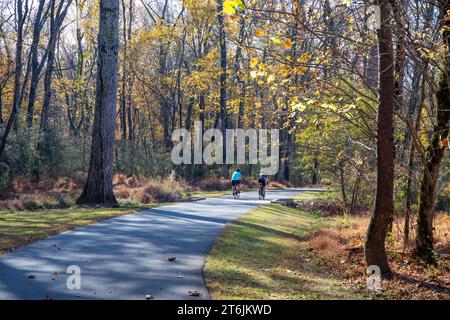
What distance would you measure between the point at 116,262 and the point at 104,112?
11.5 metres

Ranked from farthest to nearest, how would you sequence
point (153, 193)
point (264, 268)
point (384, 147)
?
point (153, 193) < point (264, 268) < point (384, 147)

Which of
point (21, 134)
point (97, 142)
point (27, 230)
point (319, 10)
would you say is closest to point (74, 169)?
point (21, 134)

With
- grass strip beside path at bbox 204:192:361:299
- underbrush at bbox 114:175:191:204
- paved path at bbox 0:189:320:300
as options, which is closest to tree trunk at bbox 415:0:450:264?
grass strip beside path at bbox 204:192:361:299

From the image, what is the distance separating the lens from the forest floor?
27.5ft

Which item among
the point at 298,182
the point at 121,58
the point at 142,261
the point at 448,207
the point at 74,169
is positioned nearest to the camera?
the point at 142,261

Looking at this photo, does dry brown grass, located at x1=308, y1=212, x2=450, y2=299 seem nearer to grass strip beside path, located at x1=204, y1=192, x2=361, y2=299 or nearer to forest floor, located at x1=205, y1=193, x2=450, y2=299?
forest floor, located at x1=205, y1=193, x2=450, y2=299

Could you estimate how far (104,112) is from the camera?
19594 mm

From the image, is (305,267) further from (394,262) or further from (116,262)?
(116,262)

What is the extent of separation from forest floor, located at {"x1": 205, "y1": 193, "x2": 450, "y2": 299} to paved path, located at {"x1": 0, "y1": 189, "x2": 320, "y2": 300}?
19.2 inches

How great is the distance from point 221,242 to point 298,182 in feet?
135

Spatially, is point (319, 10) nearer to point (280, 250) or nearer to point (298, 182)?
point (280, 250)

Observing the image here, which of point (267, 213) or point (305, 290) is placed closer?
point (305, 290)

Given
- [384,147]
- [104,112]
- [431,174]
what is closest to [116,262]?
[384,147]

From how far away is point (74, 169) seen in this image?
1332 inches
